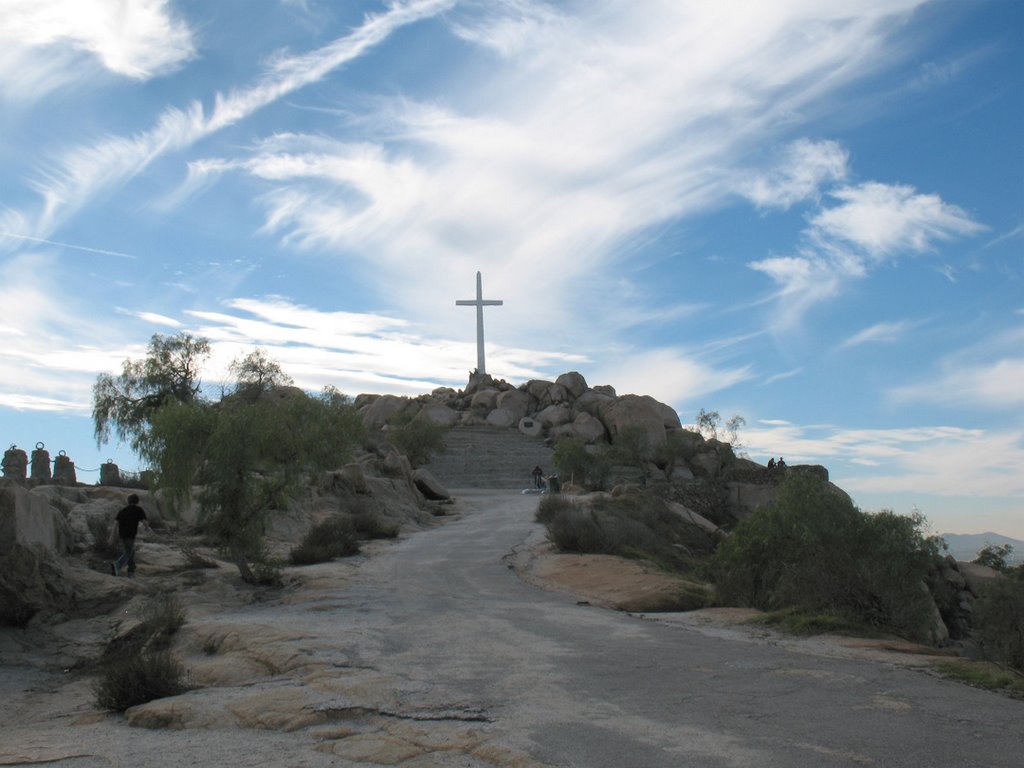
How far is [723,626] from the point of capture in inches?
483

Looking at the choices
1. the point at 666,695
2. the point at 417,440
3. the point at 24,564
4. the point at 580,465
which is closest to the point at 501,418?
the point at 417,440

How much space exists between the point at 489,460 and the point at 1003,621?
46.2 m

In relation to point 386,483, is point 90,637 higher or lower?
lower

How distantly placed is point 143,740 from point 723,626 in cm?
781

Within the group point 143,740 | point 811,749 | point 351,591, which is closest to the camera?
point 811,749

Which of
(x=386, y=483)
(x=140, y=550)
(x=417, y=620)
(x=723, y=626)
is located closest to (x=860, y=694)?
(x=723, y=626)

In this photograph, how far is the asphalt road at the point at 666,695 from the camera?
5785 millimetres

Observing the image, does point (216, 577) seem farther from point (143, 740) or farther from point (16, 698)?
point (143, 740)

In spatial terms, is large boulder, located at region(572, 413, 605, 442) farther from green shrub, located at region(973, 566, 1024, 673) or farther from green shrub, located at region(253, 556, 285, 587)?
green shrub, located at region(253, 556, 285, 587)

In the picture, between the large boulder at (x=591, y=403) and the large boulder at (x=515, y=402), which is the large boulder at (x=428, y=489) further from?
the large boulder at (x=515, y=402)

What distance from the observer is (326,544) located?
69.8ft

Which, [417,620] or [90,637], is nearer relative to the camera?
[417,620]

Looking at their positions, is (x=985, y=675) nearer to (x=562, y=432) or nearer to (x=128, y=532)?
(x=128, y=532)

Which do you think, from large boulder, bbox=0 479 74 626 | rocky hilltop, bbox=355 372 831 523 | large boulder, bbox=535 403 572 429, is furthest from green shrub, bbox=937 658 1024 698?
large boulder, bbox=535 403 572 429
